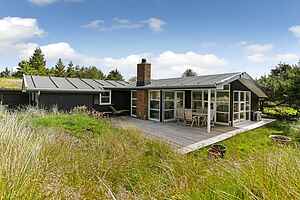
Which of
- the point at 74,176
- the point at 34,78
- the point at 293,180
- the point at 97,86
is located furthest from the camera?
the point at 97,86

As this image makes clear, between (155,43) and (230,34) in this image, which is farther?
(155,43)

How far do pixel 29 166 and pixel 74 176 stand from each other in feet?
2.93

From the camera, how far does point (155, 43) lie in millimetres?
18688

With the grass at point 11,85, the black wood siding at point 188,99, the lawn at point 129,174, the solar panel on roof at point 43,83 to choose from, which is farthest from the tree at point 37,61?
the lawn at point 129,174

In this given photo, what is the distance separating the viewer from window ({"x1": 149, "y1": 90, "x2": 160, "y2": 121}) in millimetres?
15305

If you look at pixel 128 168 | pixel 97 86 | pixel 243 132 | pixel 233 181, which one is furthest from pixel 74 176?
pixel 97 86

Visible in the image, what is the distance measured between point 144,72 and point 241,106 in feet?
22.9

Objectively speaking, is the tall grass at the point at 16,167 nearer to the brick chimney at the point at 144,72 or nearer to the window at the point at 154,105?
the window at the point at 154,105

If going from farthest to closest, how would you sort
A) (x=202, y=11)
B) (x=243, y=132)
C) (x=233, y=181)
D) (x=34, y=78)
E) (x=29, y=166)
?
(x=34, y=78) → (x=202, y=11) → (x=243, y=132) → (x=29, y=166) → (x=233, y=181)

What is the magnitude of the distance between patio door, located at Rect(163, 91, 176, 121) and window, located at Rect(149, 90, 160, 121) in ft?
1.42

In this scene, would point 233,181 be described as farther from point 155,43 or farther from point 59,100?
point 155,43

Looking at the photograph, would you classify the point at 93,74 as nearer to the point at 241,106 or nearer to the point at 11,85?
the point at 11,85

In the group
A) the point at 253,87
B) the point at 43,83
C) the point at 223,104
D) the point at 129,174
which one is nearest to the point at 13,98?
the point at 43,83

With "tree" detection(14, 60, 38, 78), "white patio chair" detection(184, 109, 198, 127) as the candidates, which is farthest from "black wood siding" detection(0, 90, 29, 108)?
"tree" detection(14, 60, 38, 78)
